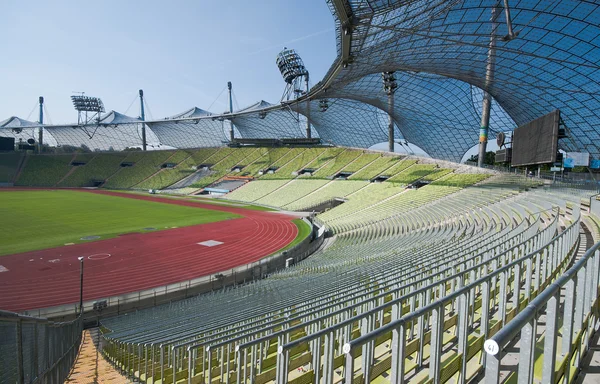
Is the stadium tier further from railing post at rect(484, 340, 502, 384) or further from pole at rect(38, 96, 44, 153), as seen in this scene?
railing post at rect(484, 340, 502, 384)

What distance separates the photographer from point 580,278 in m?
3.48

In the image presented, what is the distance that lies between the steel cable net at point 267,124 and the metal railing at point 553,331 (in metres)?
64.0

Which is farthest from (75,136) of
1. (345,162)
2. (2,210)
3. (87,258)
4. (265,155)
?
(87,258)

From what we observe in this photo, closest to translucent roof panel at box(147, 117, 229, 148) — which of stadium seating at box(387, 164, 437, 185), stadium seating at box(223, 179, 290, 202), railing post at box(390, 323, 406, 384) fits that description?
stadium seating at box(223, 179, 290, 202)

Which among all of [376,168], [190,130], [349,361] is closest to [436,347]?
[349,361]

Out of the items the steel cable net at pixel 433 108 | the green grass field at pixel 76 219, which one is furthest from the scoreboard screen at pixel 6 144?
the steel cable net at pixel 433 108

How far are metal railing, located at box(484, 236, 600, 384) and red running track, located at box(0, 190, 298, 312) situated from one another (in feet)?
60.3

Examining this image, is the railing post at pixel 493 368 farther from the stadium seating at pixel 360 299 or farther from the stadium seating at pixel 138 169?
the stadium seating at pixel 138 169

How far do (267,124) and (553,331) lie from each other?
3109 inches

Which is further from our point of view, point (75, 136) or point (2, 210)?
point (75, 136)

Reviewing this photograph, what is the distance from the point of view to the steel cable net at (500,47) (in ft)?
76.4

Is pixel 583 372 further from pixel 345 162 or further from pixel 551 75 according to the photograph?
pixel 345 162

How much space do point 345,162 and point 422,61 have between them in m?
28.9

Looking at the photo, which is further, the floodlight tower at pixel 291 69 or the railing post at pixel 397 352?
the floodlight tower at pixel 291 69
